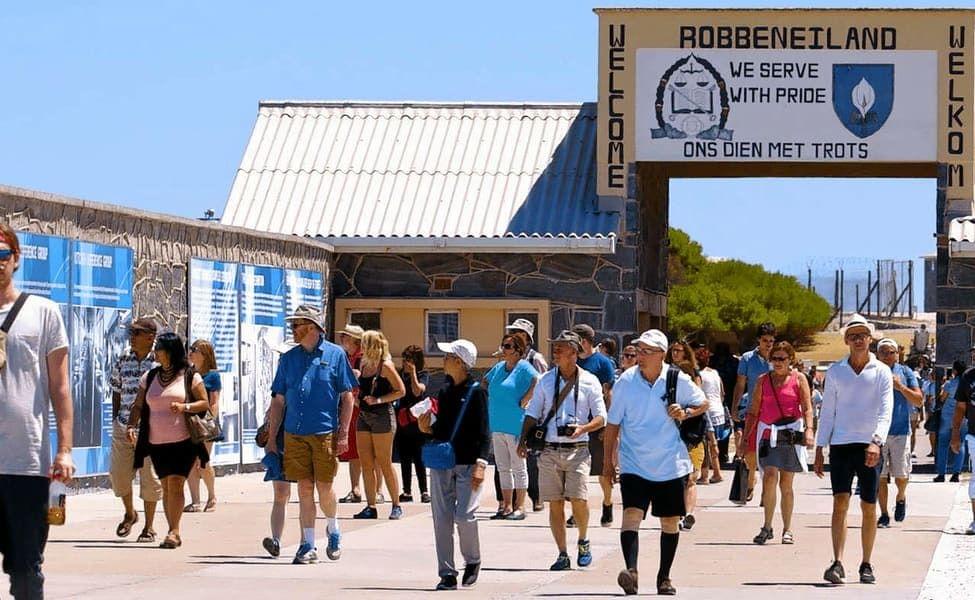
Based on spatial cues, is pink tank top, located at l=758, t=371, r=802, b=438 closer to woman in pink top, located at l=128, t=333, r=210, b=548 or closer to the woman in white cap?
the woman in white cap

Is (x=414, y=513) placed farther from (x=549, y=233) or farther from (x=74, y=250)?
(x=549, y=233)

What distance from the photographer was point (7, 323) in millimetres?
8602

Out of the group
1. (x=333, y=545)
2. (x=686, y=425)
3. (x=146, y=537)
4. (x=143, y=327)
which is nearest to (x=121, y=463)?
(x=146, y=537)

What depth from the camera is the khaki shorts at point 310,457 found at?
46.6ft

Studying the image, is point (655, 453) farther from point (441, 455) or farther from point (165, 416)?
point (165, 416)

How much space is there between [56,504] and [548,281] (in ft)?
64.9

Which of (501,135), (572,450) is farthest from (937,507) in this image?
(501,135)

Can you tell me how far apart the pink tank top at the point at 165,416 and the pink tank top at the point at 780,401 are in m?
4.71

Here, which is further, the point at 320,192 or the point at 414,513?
the point at 320,192

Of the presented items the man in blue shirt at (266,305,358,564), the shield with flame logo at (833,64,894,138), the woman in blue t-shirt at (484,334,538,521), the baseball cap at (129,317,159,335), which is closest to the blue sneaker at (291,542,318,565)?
the man in blue shirt at (266,305,358,564)

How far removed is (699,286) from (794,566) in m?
69.2

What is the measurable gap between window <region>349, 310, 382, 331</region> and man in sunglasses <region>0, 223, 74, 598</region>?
20.0 metres

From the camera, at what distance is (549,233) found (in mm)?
28359

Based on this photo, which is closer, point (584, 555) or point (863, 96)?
point (584, 555)
